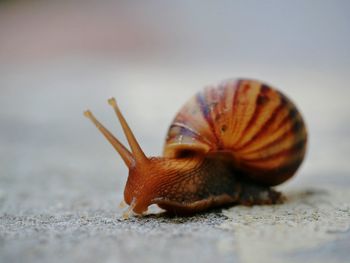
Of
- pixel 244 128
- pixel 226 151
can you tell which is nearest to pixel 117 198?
pixel 226 151

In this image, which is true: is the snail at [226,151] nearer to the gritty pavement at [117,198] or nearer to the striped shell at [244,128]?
the striped shell at [244,128]

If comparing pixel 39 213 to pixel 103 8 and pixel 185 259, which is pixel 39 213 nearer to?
pixel 185 259

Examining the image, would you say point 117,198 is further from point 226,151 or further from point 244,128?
point 244,128

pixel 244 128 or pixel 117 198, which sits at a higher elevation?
pixel 244 128

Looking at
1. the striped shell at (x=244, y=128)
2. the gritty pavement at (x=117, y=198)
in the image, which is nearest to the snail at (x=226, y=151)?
the striped shell at (x=244, y=128)

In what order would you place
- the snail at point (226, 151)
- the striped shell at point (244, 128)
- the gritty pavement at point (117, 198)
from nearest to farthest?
the gritty pavement at point (117, 198), the snail at point (226, 151), the striped shell at point (244, 128)

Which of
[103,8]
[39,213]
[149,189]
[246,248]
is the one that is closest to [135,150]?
[149,189]
